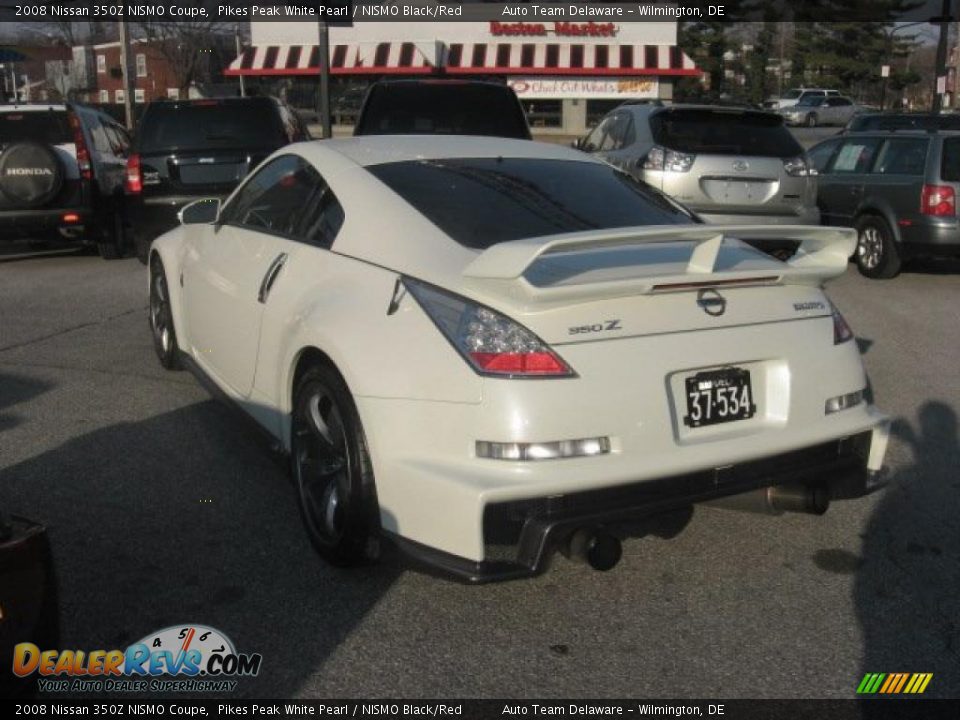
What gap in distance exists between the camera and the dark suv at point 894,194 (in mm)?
10836

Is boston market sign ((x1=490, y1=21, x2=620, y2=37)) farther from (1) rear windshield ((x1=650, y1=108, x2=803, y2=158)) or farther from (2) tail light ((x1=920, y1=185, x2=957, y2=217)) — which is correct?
(1) rear windshield ((x1=650, y1=108, x2=803, y2=158))

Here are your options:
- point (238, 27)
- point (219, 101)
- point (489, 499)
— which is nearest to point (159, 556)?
point (489, 499)

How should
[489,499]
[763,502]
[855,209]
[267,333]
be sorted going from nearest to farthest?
[489,499]
[763,502]
[267,333]
[855,209]

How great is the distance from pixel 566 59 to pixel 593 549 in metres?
39.5

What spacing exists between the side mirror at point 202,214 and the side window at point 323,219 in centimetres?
127

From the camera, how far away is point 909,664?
331cm

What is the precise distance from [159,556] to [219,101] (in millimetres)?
7702

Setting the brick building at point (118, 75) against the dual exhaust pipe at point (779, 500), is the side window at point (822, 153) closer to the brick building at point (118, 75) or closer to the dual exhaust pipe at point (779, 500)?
the dual exhaust pipe at point (779, 500)

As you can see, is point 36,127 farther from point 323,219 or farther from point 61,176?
point 323,219

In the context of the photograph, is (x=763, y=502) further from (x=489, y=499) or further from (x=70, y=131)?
(x=70, y=131)

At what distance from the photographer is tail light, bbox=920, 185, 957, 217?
35.3 ft

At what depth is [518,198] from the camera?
4340mm

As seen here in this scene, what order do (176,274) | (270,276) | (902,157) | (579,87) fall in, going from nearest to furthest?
(270,276), (176,274), (902,157), (579,87)

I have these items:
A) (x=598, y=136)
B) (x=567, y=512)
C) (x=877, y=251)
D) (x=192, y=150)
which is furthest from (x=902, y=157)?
(x=567, y=512)
